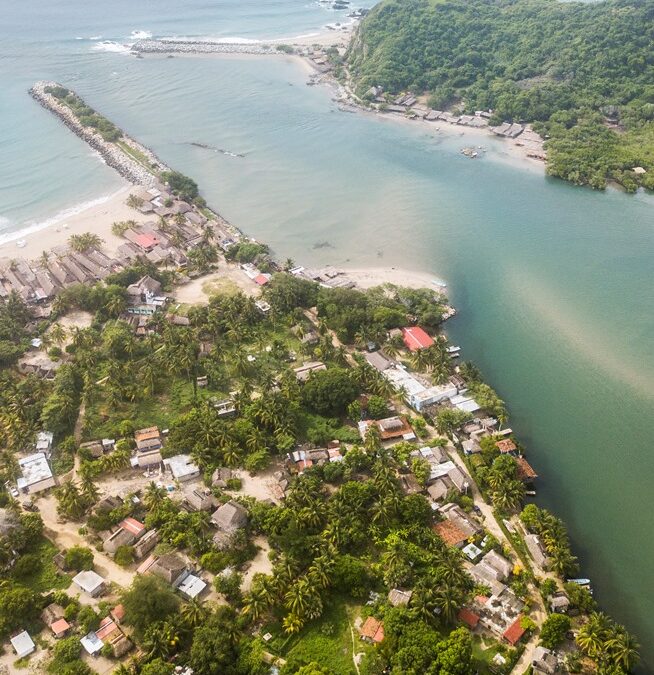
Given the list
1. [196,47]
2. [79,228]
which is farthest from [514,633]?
[196,47]

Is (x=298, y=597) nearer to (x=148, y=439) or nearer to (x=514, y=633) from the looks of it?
(x=514, y=633)

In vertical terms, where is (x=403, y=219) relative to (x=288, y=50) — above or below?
below

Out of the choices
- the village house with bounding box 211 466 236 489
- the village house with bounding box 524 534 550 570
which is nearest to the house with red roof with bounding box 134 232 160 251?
the village house with bounding box 211 466 236 489

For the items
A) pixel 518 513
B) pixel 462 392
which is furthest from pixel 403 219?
pixel 518 513

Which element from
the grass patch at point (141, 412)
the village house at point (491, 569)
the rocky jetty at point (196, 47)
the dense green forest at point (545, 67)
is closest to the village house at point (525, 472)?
the village house at point (491, 569)

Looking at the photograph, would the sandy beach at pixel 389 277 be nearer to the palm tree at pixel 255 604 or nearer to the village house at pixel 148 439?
the village house at pixel 148 439

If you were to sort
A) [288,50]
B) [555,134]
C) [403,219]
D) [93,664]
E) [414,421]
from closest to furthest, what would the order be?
[93,664] → [414,421] → [403,219] → [555,134] → [288,50]

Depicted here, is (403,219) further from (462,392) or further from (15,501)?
(15,501)
